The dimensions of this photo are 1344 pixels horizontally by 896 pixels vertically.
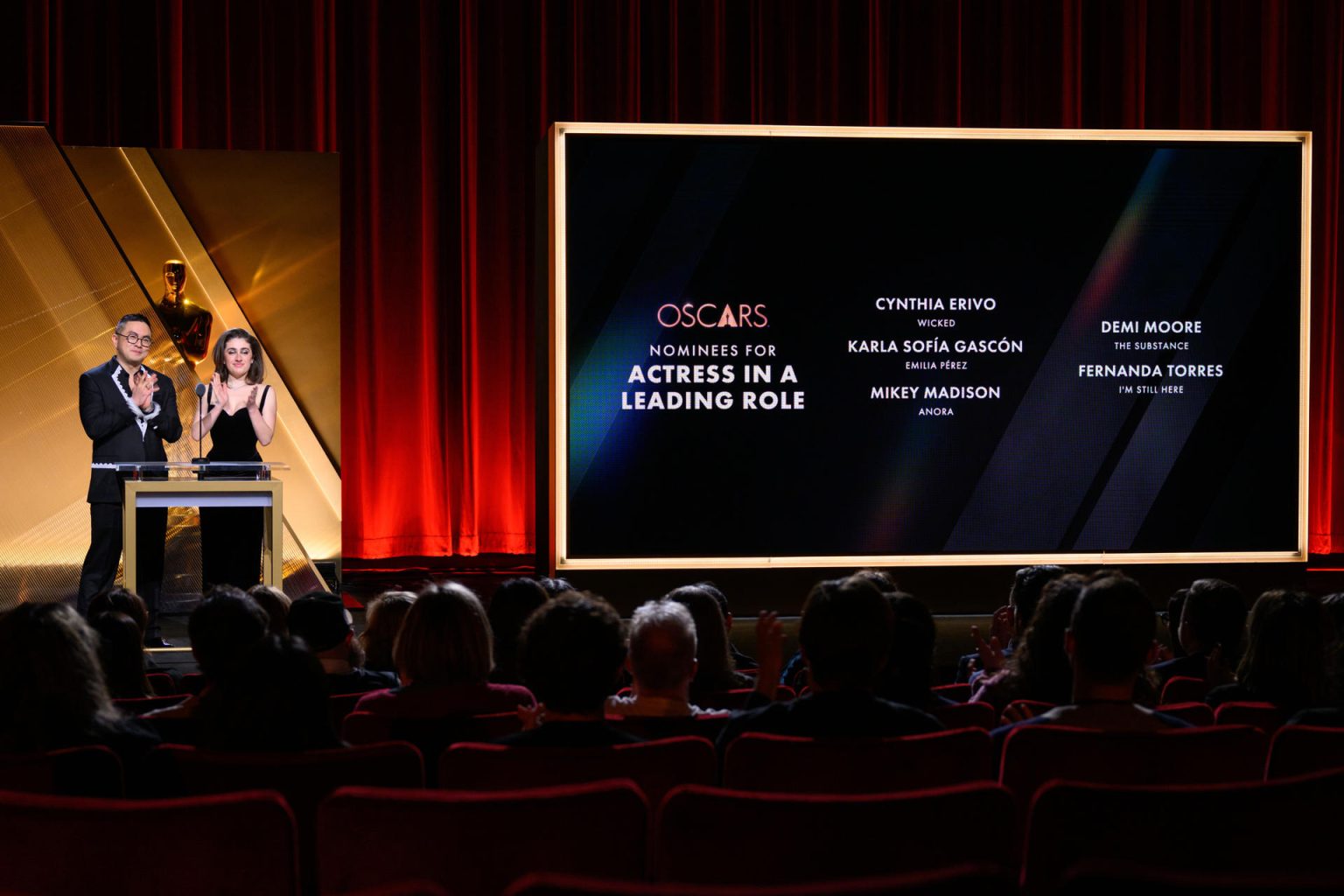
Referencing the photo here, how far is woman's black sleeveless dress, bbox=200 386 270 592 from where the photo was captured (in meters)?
6.84

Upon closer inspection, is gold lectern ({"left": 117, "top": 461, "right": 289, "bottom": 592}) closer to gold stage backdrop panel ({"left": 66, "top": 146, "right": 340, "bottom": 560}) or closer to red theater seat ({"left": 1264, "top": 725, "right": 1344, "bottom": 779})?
gold stage backdrop panel ({"left": 66, "top": 146, "right": 340, "bottom": 560})

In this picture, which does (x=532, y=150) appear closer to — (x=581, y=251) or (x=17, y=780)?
(x=581, y=251)

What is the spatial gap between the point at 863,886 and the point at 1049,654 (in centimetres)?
206

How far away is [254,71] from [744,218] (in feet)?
→ 13.4

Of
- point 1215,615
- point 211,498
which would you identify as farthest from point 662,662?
point 211,498

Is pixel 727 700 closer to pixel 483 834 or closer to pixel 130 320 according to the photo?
pixel 483 834

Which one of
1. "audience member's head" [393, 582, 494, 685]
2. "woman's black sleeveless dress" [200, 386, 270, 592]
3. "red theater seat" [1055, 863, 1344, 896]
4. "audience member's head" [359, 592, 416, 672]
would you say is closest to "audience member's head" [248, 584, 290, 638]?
"audience member's head" [359, 592, 416, 672]

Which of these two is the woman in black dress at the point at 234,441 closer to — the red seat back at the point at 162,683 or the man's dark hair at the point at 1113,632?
the red seat back at the point at 162,683

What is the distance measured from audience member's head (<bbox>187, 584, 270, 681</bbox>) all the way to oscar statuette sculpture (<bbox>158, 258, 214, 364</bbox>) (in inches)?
184

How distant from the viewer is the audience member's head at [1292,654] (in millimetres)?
2988

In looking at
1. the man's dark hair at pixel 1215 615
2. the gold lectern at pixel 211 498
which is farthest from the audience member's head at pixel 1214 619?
the gold lectern at pixel 211 498

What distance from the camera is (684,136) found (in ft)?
22.3

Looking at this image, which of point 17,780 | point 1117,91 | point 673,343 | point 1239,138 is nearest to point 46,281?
point 673,343

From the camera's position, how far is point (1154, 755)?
2.20 meters
